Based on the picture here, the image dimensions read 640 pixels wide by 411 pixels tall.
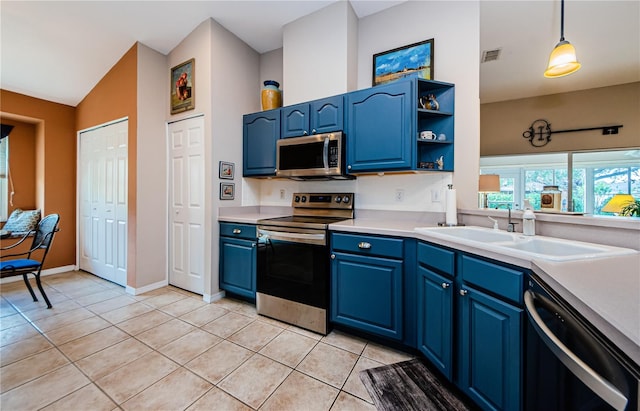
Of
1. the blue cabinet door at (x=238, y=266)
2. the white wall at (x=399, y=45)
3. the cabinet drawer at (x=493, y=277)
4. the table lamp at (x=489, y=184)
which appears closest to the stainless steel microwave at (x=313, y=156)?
the white wall at (x=399, y=45)

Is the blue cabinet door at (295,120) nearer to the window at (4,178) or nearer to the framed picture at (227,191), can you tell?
the framed picture at (227,191)

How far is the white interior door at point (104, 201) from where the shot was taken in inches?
121

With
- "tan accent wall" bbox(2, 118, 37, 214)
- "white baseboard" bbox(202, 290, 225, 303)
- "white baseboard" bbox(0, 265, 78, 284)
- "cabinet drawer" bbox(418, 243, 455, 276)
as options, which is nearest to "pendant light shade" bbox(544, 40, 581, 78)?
"cabinet drawer" bbox(418, 243, 455, 276)

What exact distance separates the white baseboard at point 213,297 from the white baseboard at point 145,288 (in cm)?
72

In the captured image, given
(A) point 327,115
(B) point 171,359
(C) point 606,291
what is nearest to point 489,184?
(A) point 327,115

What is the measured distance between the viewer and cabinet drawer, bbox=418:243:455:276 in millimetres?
1437

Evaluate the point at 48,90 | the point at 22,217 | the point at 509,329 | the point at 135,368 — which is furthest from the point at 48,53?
the point at 509,329

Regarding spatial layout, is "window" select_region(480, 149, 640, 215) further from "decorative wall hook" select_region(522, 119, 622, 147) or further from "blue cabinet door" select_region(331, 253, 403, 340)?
"blue cabinet door" select_region(331, 253, 403, 340)

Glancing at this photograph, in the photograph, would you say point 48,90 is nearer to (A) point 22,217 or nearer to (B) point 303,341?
(A) point 22,217

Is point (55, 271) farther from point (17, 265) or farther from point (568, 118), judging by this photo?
point (568, 118)

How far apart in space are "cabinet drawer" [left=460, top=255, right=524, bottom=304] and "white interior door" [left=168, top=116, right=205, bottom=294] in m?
2.52

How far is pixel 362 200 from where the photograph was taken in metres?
2.58

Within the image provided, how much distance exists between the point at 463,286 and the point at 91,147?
15.6ft

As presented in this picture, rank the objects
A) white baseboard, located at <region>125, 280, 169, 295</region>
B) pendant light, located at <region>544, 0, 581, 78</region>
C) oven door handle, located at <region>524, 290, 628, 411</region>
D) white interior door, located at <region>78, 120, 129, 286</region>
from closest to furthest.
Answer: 1. oven door handle, located at <region>524, 290, 628, 411</region>
2. pendant light, located at <region>544, 0, 581, 78</region>
3. white baseboard, located at <region>125, 280, 169, 295</region>
4. white interior door, located at <region>78, 120, 129, 286</region>
